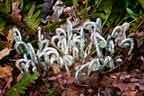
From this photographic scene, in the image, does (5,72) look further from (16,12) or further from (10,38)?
(16,12)

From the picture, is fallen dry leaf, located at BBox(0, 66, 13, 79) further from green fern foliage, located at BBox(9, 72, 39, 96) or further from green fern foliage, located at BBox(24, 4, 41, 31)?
green fern foliage, located at BBox(24, 4, 41, 31)

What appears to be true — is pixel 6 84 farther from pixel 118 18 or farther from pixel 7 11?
pixel 118 18

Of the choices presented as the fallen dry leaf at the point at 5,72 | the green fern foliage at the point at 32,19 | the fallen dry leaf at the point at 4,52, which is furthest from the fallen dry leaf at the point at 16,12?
the fallen dry leaf at the point at 5,72

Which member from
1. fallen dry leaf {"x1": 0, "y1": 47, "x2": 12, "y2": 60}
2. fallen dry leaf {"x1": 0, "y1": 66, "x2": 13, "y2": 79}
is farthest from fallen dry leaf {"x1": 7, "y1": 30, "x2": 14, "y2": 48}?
fallen dry leaf {"x1": 0, "y1": 66, "x2": 13, "y2": 79}

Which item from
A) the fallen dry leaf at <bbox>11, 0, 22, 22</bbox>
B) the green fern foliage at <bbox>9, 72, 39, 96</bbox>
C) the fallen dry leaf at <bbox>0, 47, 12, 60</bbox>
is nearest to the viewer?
the green fern foliage at <bbox>9, 72, 39, 96</bbox>

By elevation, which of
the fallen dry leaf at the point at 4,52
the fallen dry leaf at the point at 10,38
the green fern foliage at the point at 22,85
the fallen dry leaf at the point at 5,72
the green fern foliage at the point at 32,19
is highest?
the green fern foliage at the point at 32,19

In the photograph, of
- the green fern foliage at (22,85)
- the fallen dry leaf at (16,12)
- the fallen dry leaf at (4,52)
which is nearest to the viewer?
the green fern foliage at (22,85)

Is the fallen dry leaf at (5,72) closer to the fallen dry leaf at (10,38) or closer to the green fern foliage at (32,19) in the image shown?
the fallen dry leaf at (10,38)

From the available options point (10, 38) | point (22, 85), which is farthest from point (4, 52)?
point (22, 85)
